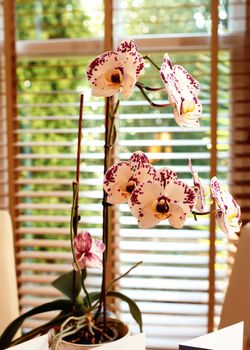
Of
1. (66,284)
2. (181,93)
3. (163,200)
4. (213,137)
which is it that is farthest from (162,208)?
(213,137)

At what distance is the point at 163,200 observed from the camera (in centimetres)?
75

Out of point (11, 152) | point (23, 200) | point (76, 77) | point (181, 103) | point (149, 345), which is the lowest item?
point (149, 345)

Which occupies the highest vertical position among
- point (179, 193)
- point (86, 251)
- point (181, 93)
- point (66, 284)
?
point (181, 93)

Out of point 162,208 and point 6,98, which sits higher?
point 6,98

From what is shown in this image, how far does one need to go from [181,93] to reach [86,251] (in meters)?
0.29

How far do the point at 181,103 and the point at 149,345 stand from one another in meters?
1.72

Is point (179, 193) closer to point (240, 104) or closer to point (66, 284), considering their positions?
point (66, 284)

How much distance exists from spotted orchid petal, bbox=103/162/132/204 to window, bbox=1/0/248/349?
1.42 m

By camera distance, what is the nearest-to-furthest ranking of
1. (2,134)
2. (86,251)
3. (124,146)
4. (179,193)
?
(179,193), (86,251), (124,146), (2,134)

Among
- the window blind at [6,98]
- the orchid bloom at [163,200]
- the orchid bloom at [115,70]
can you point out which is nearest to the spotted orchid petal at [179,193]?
the orchid bloom at [163,200]

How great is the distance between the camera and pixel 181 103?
2.52 feet

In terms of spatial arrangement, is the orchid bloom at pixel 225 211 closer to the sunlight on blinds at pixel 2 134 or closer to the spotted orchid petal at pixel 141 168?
the spotted orchid petal at pixel 141 168

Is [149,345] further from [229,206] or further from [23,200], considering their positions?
[229,206]

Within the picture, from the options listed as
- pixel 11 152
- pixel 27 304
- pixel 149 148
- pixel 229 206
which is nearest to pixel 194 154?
pixel 149 148
